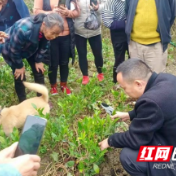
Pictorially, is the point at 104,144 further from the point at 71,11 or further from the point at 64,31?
the point at 71,11

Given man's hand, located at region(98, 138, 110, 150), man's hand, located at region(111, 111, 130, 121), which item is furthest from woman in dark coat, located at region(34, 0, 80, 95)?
man's hand, located at region(98, 138, 110, 150)

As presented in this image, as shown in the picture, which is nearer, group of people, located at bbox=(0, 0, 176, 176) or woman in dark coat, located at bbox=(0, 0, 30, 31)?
group of people, located at bbox=(0, 0, 176, 176)

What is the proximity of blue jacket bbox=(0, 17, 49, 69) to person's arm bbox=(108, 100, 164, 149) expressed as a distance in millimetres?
1757

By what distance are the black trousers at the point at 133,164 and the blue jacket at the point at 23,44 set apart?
190 cm

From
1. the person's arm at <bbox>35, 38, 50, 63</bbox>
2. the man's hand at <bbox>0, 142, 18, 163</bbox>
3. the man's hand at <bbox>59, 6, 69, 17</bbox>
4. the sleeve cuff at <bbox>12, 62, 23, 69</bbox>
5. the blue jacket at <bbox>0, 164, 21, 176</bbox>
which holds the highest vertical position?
the blue jacket at <bbox>0, 164, 21, 176</bbox>

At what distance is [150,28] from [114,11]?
2.08 feet

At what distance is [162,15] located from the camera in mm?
3873

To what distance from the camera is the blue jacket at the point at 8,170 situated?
1414mm

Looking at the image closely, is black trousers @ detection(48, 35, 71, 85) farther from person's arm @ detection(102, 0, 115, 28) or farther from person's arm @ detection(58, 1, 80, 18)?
person's arm @ detection(102, 0, 115, 28)

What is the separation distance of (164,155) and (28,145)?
4.33 ft

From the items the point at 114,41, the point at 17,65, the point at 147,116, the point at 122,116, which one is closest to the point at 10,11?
the point at 17,65

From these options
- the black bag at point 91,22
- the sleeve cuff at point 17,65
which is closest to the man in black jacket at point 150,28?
the black bag at point 91,22

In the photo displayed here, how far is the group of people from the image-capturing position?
260cm

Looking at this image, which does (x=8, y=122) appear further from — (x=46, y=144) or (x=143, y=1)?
(x=143, y=1)
